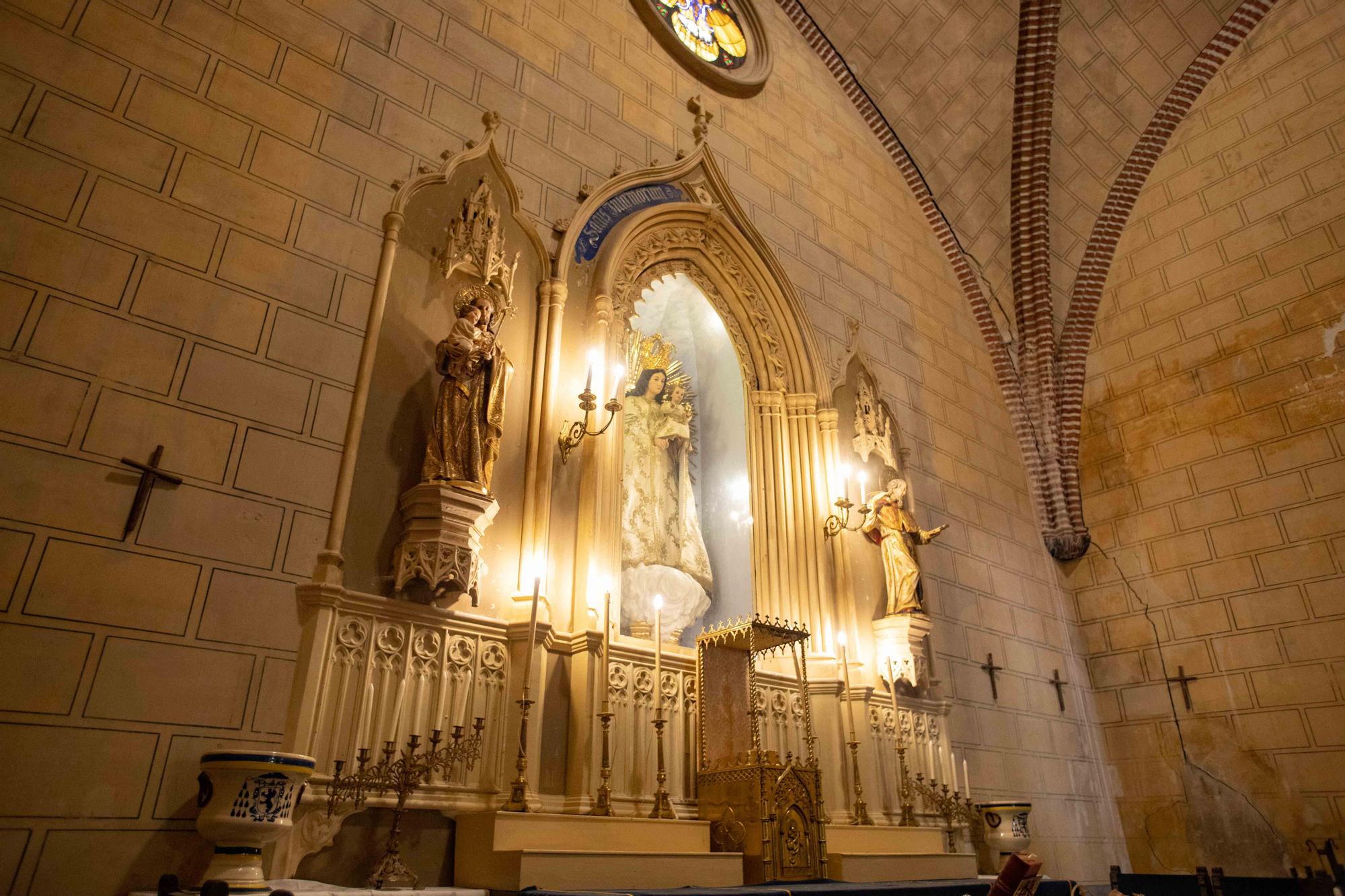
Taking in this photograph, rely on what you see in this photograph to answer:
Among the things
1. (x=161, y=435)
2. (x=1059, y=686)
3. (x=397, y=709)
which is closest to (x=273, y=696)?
(x=397, y=709)

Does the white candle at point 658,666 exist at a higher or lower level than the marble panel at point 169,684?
higher

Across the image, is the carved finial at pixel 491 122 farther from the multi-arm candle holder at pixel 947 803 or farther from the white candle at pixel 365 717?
the multi-arm candle holder at pixel 947 803

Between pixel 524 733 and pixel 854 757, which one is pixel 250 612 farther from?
pixel 854 757

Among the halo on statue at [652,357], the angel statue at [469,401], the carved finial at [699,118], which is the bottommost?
the angel statue at [469,401]

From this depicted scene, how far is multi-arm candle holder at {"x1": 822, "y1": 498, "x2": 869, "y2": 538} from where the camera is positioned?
6805 mm

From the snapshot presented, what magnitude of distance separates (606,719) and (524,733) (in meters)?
0.53

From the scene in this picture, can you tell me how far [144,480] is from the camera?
3805 mm

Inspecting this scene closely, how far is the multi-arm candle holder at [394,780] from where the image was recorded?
12.1 ft

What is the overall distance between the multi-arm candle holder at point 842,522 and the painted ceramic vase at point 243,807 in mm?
4348

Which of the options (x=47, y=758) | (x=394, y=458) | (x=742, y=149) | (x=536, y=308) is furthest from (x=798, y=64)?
(x=47, y=758)

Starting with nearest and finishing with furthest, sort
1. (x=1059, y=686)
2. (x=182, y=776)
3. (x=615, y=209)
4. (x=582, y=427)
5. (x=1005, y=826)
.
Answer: (x=182, y=776) → (x=582, y=427) → (x=1005, y=826) → (x=615, y=209) → (x=1059, y=686)

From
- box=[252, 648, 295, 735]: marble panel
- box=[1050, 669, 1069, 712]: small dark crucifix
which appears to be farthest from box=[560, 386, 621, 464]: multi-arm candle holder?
box=[1050, 669, 1069, 712]: small dark crucifix

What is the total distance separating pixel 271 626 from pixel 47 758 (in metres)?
0.95

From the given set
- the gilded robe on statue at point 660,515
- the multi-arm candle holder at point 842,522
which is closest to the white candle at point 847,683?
the multi-arm candle holder at point 842,522
